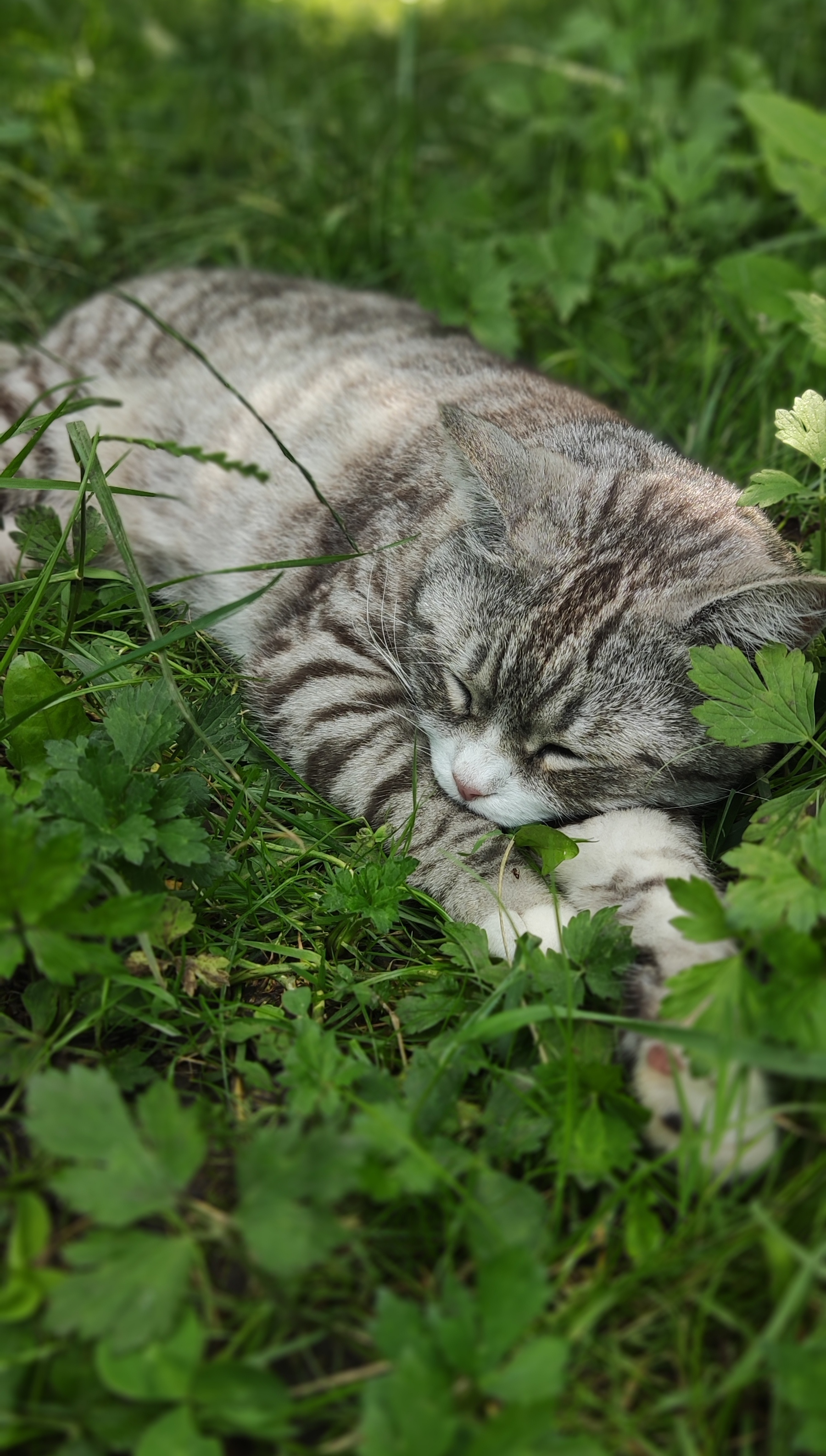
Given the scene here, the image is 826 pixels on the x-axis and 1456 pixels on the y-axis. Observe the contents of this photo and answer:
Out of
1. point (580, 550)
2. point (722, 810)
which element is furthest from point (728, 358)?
point (722, 810)

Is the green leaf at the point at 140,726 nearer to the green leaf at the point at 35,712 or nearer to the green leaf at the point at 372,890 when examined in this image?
the green leaf at the point at 35,712

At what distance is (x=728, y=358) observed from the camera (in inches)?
150

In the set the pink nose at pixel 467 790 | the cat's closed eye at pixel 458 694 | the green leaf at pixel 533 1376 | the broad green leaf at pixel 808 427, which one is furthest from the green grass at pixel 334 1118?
the broad green leaf at pixel 808 427

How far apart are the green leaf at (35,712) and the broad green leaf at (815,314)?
199cm

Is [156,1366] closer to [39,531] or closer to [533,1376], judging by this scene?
[533,1376]

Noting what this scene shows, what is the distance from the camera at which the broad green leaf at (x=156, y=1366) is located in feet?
4.63

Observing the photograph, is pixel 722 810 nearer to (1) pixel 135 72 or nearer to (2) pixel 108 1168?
A: (2) pixel 108 1168

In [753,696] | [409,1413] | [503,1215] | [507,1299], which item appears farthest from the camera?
[753,696]

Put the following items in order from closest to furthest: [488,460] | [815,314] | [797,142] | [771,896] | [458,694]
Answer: [771,896] < [488,460] < [458,694] < [815,314] < [797,142]

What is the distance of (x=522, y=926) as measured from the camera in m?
2.30

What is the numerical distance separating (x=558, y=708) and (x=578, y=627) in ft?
0.63

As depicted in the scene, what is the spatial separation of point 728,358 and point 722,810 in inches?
77.4

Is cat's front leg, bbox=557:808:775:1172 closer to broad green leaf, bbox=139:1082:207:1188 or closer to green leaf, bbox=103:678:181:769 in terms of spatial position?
broad green leaf, bbox=139:1082:207:1188

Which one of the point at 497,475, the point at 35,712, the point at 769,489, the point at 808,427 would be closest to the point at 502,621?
the point at 497,475
